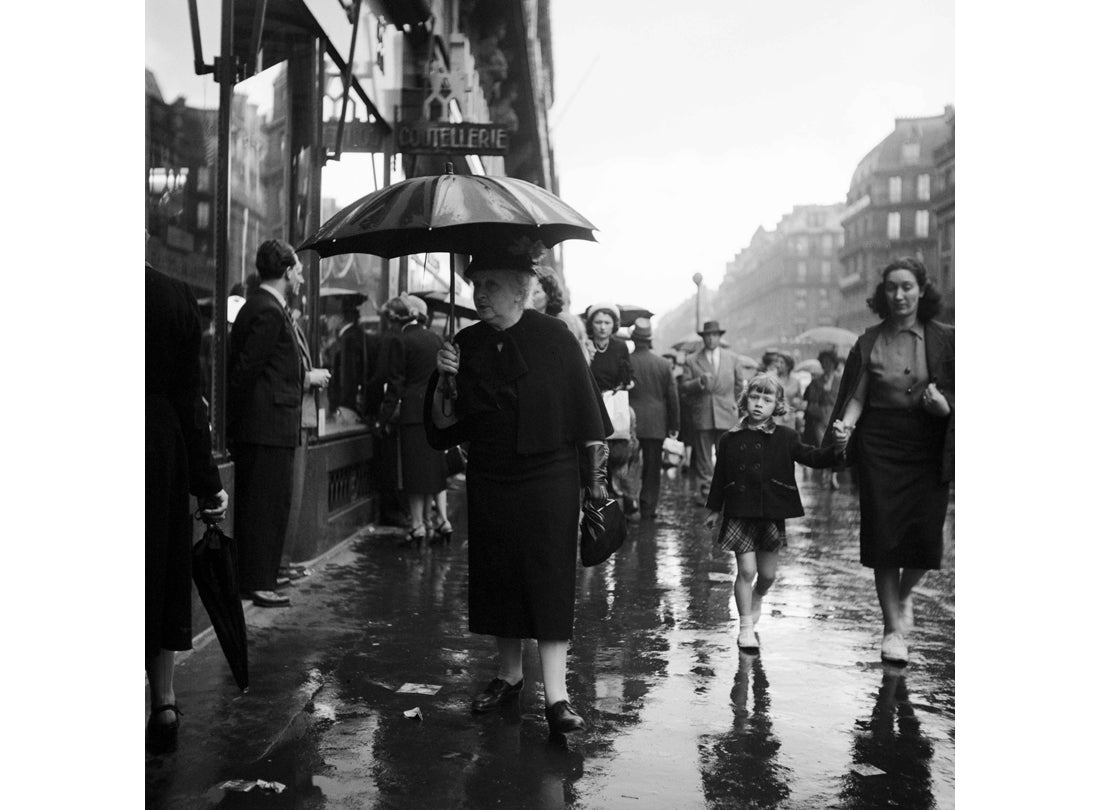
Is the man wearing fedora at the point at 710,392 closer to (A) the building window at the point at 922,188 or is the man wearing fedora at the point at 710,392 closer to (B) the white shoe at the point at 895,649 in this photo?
(B) the white shoe at the point at 895,649

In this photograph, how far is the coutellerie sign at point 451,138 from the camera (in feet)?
37.0

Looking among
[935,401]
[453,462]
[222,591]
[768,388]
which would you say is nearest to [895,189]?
[453,462]

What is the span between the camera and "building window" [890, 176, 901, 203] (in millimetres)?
83625

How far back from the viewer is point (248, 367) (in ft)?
23.3

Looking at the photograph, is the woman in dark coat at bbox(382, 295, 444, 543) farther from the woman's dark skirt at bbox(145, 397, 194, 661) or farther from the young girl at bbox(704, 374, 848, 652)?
the woman's dark skirt at bbox(145, 397, 194, 661)

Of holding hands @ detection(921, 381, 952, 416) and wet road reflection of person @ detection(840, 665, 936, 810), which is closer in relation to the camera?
wet road reflection of person @ detection(840, 665, 936, 810)

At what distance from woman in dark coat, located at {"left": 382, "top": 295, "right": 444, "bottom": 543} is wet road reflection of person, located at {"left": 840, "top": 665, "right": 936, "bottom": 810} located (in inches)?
198

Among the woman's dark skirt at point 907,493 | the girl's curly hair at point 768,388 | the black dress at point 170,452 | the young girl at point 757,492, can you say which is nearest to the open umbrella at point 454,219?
the black dress at point 170,452

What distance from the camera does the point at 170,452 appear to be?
4.42 m

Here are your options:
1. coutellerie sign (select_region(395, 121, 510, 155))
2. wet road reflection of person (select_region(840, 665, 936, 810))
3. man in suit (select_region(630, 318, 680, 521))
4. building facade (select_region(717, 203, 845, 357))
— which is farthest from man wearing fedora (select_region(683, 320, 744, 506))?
building facade (select_region(717, 203, 845, 357))
